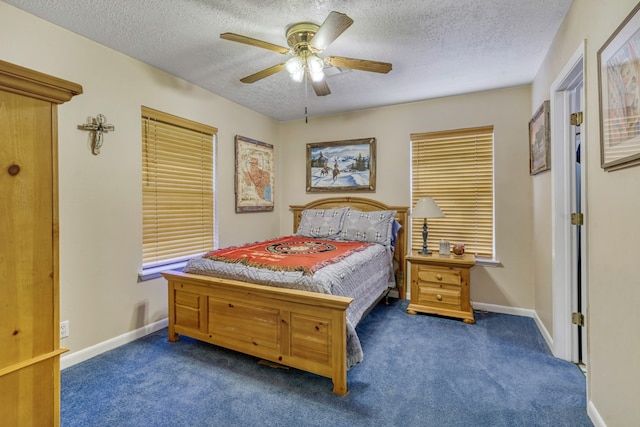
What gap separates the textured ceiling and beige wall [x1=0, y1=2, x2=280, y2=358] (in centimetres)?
14

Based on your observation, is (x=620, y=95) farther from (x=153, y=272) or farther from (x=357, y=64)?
(x=153, y=272)

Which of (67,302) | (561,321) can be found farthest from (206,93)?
(561,321)

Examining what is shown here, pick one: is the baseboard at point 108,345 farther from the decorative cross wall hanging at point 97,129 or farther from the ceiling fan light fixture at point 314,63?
the ceiling fan light fixture at point 314,63

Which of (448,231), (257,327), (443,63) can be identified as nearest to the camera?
(257,327)

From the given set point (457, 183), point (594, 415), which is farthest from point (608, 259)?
point (457, 183)

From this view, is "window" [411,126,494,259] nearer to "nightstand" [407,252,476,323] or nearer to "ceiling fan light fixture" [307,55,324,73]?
"nightstand" [407,252,476,323]

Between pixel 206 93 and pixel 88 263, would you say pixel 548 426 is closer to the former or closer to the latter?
pixel 88 263

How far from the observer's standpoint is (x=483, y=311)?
3.46 m

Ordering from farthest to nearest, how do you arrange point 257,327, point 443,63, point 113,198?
point 443,63
point 113,198
point 257,327

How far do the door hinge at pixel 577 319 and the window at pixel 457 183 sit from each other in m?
1.28

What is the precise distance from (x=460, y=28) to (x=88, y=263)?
3.31 metres

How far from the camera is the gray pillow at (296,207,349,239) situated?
152 inches

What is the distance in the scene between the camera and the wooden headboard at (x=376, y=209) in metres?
3.85

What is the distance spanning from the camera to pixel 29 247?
0.85 meters
